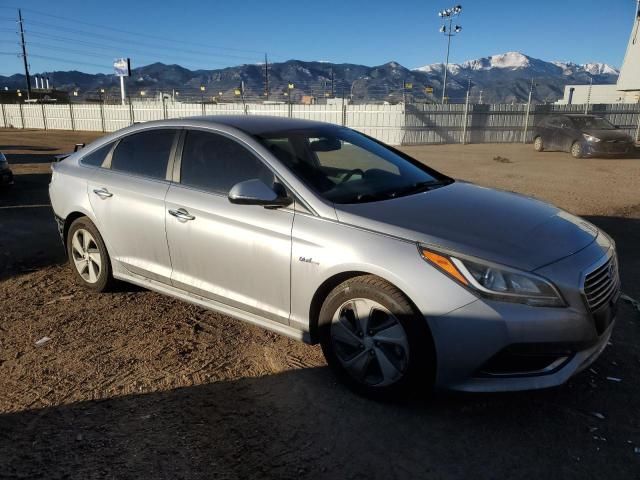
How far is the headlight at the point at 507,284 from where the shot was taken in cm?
252

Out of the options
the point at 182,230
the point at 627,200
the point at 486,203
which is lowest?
the point at 627,200

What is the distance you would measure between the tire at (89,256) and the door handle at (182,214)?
3.52 ft

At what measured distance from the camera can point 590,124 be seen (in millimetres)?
18219

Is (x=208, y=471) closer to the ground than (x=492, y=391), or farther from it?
closer to the ground

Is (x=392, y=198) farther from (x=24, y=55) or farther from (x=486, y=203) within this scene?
(x=24, y=55)

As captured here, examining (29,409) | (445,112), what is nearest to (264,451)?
(29,409)

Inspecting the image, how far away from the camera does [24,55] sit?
206 ft

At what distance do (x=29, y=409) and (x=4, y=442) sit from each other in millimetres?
308

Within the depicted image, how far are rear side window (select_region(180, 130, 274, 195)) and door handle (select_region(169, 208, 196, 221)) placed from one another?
8.1 inches

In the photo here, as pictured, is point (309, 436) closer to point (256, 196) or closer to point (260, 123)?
point (256, 196)

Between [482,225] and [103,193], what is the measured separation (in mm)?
3043

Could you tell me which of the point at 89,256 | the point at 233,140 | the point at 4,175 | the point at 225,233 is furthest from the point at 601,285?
the point at 4,175

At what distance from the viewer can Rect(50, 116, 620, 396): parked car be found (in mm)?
2564

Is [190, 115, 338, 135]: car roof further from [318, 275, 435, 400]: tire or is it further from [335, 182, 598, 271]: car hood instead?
[318, 275, 435, 400]: tire
